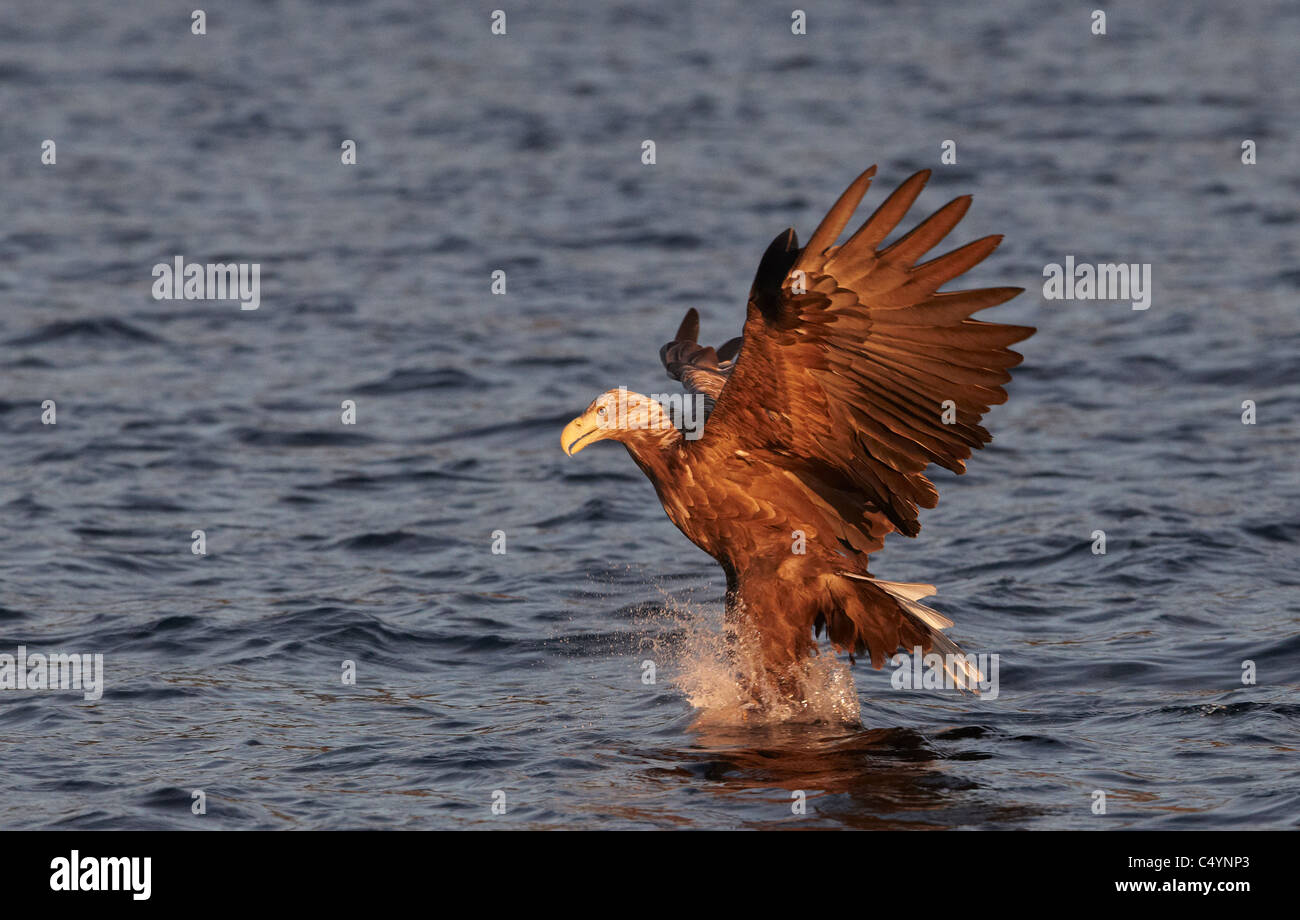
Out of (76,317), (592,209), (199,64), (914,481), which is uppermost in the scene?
(199,64)

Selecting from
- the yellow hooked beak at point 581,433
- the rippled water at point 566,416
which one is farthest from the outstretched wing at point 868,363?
the rippled water at point 566,416

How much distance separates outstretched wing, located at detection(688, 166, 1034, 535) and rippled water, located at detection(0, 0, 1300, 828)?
1057mm

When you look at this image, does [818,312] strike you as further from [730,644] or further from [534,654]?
[534,654]

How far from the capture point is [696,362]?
8.11 m

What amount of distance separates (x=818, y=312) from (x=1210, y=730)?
2.43m

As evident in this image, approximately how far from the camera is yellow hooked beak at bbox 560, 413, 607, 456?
22.7 ft

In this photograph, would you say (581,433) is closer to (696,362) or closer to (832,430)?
(832,430)

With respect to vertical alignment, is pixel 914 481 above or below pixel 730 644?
above

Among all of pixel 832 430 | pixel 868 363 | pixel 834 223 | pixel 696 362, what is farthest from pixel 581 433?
pixel 834 223

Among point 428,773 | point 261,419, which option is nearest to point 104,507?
point 261,419

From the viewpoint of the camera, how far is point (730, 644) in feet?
24.2

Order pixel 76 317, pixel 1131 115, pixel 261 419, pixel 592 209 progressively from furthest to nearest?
1. pixel 1131 115
2. pixel 592 209
3. pixel 76 317
4. pixel 261 419

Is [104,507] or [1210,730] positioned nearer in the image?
[1210,730]

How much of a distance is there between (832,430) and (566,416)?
5499 mm
